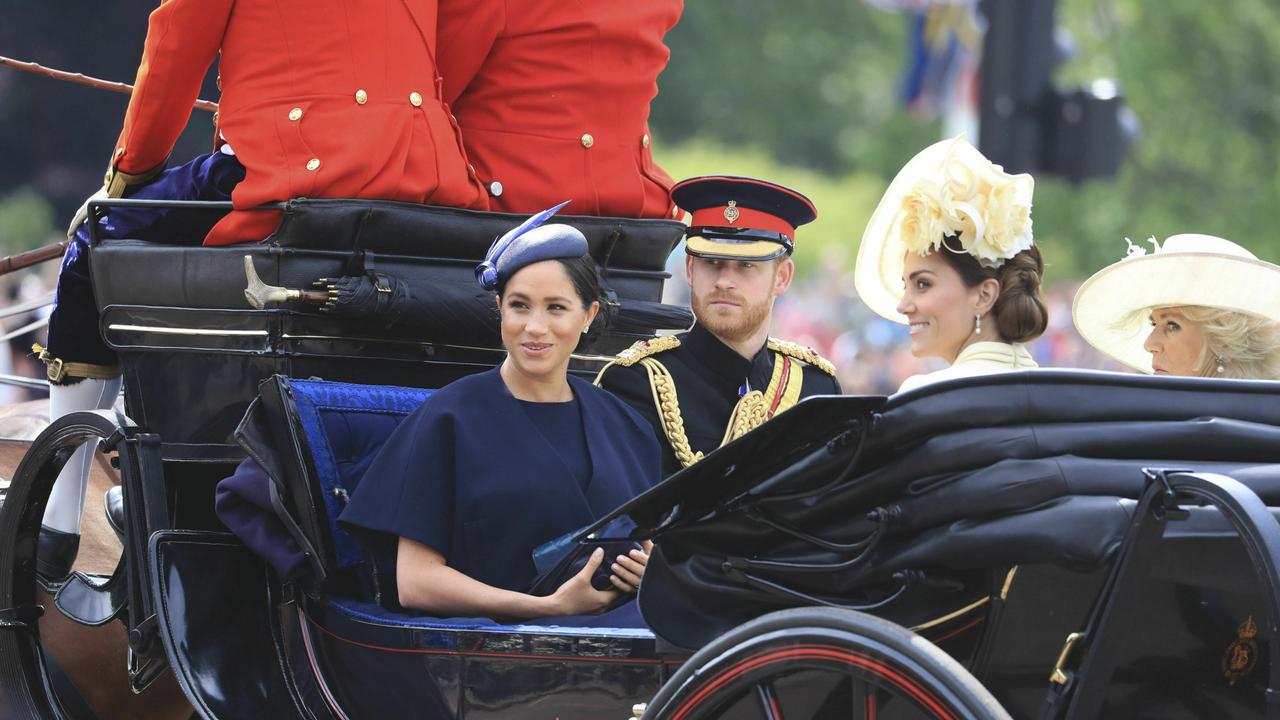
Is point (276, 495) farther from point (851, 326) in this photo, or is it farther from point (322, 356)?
point (851, 326)

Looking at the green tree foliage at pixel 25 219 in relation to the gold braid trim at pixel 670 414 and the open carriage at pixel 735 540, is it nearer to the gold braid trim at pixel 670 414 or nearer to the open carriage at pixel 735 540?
the open carriage at pixel 735 540

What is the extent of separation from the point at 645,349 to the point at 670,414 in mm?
203

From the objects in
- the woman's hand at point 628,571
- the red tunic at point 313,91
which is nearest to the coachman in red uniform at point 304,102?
the red tunic at point 313,91

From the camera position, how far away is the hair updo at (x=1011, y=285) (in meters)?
3.32

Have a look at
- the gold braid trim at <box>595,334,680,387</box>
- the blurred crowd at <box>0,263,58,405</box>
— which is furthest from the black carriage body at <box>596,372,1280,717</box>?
the blurred crowd at <box>0,263,58,405</box>

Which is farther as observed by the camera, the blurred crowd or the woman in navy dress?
the blurred crowd

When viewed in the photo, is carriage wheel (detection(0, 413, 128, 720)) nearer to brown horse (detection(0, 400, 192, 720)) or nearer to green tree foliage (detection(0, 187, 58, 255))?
brown horse (detection(0, 400, 192, 720))

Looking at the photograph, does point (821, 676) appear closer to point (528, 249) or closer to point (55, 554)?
point (528, 249)

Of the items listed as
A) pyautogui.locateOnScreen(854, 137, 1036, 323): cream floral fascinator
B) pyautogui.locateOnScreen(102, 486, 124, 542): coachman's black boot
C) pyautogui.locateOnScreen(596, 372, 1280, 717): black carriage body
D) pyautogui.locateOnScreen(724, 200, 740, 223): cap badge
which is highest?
pyautogui.locateOnScreen(724, 200, 740, 223): cap badge

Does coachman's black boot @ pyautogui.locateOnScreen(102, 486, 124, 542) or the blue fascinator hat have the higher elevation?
the blue fascinator hat

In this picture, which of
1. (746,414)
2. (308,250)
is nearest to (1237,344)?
(746,414)

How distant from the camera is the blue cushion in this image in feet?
12.5

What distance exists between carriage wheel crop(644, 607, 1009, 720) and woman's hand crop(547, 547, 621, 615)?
647 millimetres

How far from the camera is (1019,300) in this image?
3320 mm
